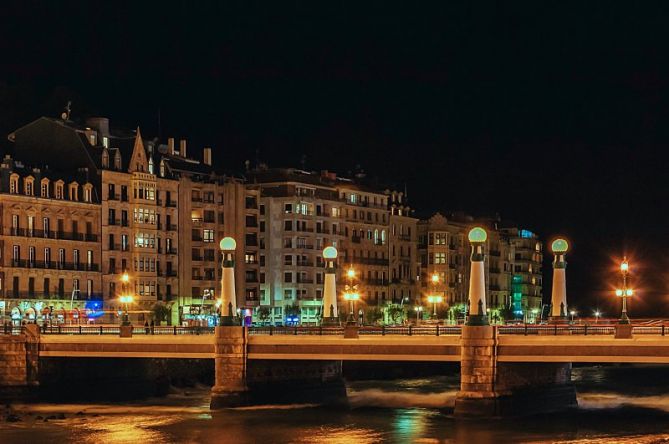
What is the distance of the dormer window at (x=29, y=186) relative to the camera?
127 metres

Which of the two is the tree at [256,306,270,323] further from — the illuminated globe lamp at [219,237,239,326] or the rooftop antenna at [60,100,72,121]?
the illuminated globe lamp at [219,237,239,326]

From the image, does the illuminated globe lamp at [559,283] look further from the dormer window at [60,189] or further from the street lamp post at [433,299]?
the street lamp post at [433,299]

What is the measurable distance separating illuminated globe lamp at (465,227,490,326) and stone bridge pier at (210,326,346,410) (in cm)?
1266

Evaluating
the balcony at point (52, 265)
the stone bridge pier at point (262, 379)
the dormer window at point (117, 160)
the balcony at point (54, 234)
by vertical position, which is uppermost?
the dormer window at point (117, 160)

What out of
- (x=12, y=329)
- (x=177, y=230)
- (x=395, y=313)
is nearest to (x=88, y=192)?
(x=177, y=230)

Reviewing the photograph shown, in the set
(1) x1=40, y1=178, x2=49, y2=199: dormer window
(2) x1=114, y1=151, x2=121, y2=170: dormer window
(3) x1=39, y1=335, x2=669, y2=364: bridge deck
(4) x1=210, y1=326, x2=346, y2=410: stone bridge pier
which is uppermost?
(2) x1=114, y1=151, x2=121, y2=170: dormer window

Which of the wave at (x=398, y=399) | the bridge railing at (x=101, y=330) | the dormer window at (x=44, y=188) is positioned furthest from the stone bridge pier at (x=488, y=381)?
the dormer window at (x=44, y=188)

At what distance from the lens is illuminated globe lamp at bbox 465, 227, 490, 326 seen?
244ft

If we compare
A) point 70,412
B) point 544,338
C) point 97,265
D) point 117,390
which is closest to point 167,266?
point 97,265

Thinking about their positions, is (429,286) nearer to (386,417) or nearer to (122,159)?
(122,159)

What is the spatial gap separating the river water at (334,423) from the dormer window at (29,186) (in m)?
37.4

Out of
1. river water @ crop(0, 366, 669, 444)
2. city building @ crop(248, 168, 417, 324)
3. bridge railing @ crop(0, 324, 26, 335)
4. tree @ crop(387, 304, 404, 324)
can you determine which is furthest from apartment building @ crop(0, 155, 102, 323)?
tree @ crop(387, 304, 404, 324)

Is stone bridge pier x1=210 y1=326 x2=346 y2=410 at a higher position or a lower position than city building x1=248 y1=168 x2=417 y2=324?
lower

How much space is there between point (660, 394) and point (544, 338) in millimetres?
29036
